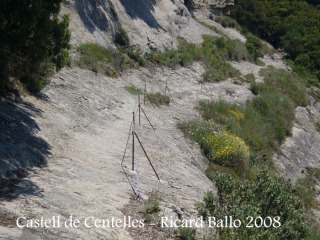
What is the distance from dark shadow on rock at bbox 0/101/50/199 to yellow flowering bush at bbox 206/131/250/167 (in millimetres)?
5897

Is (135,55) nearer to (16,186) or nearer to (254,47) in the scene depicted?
(16,186)

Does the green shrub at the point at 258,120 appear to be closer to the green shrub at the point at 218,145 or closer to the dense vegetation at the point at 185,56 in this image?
the green shrub at the point at 218,145

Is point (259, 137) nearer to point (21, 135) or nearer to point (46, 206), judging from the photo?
point (21, 135)

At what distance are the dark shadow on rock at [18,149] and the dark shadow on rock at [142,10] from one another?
15.2m

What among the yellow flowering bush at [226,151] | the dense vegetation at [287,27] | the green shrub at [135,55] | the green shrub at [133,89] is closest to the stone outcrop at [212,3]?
the dense vegetation at [287,27]

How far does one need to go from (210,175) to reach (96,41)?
964 centimetres

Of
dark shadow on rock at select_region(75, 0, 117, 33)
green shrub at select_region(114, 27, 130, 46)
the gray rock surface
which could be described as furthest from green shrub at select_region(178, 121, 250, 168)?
green shrub at select_region(114, 27, 130, 46)

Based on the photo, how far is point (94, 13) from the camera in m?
22.8

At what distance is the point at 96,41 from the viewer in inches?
856

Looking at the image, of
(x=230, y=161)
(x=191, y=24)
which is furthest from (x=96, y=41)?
(x=191, y=24)

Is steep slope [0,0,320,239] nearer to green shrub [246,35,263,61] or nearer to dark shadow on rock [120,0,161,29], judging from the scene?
dark shadow on rock [120,0,161,29]

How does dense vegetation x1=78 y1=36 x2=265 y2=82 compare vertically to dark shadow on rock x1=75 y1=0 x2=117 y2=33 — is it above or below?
below

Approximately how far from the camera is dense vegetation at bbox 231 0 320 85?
4378 centimetres

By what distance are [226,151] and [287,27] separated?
113ft
